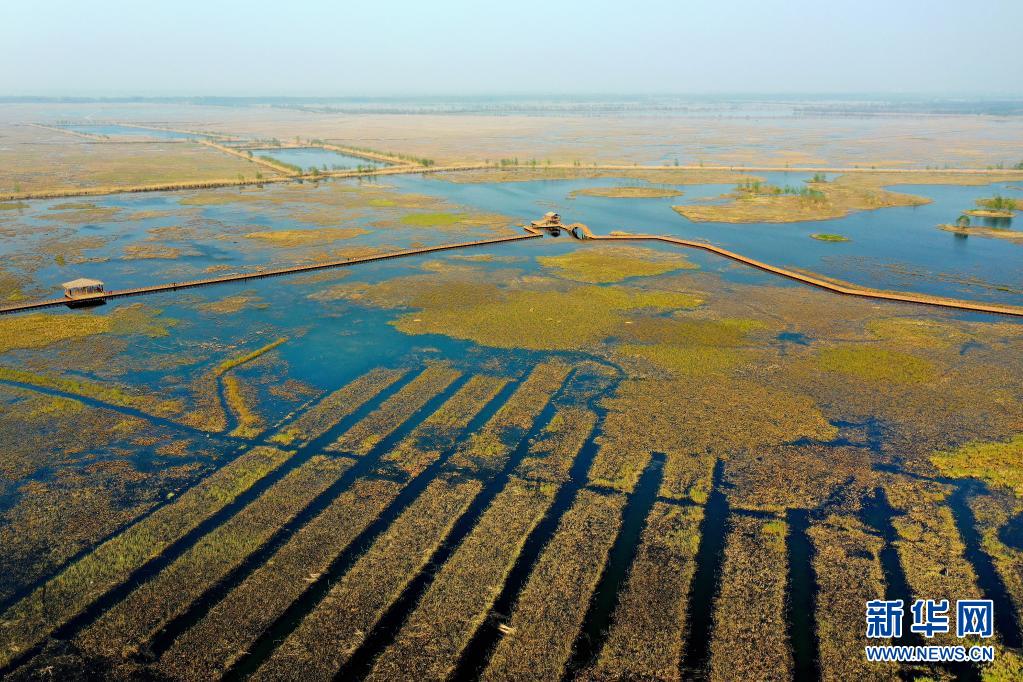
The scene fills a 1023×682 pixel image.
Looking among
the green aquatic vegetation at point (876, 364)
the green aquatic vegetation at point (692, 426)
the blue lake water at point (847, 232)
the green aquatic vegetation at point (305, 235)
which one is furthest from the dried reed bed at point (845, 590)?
the green aquatic vegetation at point (305, 235)

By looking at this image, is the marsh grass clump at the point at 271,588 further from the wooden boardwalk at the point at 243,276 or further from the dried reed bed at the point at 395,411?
the wooden boardwalk at the point at 243,276

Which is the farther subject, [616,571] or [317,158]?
[317,158]

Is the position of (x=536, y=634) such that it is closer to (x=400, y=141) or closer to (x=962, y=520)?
(x=962, y=520)

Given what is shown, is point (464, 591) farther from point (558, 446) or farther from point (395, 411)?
point (395, 411)

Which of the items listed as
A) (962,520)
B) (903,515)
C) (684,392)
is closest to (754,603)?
(903,515)

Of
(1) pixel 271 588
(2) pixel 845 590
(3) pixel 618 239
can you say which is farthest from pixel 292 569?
(3) pixel 618 239

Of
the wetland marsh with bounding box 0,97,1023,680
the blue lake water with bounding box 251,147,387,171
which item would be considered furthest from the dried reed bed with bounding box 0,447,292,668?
the blue lake water with bounding box 251,147,387,171
